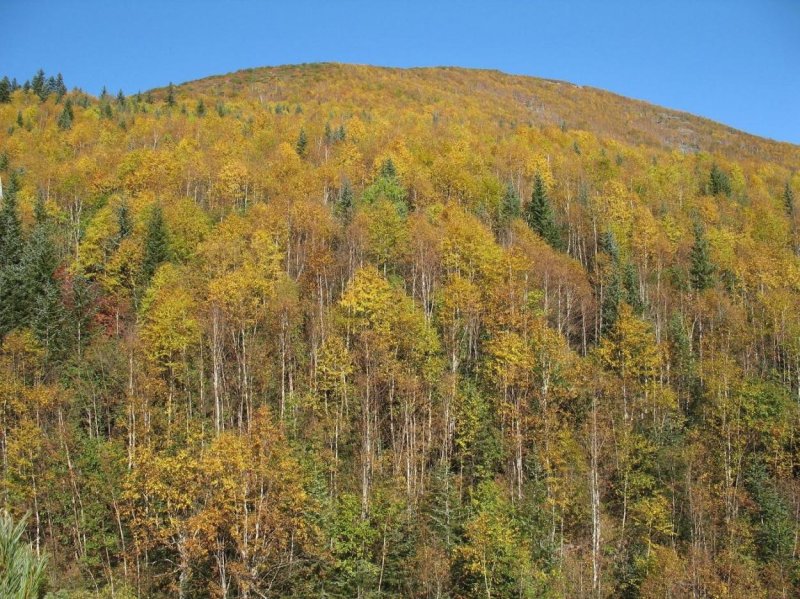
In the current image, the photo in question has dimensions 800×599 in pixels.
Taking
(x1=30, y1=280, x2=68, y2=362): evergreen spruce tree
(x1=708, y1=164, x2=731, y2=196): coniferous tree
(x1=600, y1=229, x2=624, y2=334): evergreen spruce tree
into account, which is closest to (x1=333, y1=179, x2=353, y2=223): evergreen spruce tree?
(x1=600, y1=229, x2=624, y2=334): evergreen spruce tree

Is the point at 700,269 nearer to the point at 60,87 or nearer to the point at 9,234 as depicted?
the point at 9,234

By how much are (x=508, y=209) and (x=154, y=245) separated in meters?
39.3

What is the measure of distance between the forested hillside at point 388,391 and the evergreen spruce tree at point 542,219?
0.58 metres

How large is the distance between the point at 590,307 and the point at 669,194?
4304 cm

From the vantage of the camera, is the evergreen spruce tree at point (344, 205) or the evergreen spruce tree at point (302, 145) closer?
the evergreen spruce tree at point (344, 205)

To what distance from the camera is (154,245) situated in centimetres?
5434

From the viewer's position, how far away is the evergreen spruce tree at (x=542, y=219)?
67.8m

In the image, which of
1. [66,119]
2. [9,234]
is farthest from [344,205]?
[66,119]

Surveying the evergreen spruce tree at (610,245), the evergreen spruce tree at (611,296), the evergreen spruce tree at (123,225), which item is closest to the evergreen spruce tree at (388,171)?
the evergreen spruce tree at (610,245)

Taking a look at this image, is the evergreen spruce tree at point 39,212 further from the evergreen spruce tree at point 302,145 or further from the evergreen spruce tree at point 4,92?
the evergreen spruce tree at point 4,92

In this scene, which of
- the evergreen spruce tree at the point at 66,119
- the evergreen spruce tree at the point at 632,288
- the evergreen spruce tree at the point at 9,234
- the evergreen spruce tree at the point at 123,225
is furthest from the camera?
the evergreen spruce tree at the point at 66,119

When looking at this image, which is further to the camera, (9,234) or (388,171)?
(388,171)

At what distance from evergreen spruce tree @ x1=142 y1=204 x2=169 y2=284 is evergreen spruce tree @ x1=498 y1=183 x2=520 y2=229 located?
119ft

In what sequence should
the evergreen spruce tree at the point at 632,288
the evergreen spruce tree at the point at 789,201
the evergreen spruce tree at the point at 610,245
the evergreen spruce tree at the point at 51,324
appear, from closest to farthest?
the evergreen spruce tree at the point at 51,324 < the evergreen spruce tree at the point at 632,288 < the evergreen spruce tree at the point at 610,245 < the evergreen spruce tree at the point at 789,201
